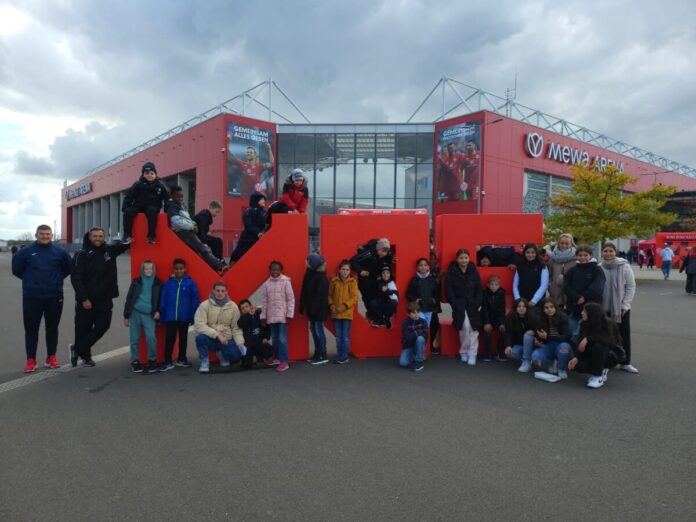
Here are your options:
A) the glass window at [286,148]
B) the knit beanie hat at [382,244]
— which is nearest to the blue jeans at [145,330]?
the knit beanie hat at [382,244]

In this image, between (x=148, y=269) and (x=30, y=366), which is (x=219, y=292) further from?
(x=30, y=366)

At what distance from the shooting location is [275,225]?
7.02m

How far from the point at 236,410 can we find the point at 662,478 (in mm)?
3678

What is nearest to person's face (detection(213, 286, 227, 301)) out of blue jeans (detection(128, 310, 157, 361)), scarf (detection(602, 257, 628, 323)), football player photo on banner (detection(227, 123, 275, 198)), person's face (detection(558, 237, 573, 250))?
blue jeans (detection(128, 310, 157, 361))

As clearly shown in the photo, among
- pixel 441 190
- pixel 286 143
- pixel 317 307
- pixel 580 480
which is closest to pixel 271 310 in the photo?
pixel 317 307

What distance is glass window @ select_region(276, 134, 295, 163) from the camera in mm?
35781

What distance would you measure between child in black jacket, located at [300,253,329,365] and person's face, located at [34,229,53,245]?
3525mm

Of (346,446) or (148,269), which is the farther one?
(148,269)

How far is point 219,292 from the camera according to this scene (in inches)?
251

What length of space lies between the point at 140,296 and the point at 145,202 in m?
1.38

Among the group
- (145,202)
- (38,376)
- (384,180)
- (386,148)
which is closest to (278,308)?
(145,202)

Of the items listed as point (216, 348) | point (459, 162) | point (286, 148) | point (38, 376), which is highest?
point (286, 148)

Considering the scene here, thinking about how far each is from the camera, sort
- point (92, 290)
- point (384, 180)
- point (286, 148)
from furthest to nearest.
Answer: point (286, 148) < point (384, 180) < point (92, 290)

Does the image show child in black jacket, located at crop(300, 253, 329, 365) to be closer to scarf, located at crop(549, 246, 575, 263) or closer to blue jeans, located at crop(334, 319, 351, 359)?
blue jeans, located at crop(334, 319, 351, 359)
